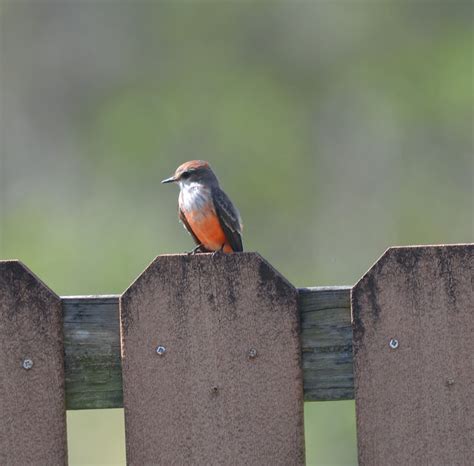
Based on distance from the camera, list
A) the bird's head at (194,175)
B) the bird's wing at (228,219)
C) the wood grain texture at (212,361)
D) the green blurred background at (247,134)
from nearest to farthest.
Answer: the wood grain texture at (212,361)
the bird's wing at (228,219)
the bird's head at (194,175)
the green blurred background at (247,134)

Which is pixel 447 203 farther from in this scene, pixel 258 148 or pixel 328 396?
pixel 328 396

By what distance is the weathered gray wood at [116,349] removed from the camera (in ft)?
12.5

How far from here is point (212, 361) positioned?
378cm

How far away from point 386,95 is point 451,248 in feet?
27.0

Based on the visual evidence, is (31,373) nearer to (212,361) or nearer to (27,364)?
(27,364)

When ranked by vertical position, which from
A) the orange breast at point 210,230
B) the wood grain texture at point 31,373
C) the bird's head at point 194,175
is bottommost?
the wood grain texture at point 31,373

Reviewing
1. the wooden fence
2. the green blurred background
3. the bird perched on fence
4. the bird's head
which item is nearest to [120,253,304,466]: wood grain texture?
A: the wooden fence

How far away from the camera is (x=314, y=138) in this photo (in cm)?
1184

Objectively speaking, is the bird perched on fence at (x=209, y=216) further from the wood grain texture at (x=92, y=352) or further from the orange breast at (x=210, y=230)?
the wood grain texture at (x=92, y=352)

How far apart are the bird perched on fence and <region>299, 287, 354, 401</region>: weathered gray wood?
113 inches

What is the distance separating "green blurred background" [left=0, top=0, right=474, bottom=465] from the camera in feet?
35.7

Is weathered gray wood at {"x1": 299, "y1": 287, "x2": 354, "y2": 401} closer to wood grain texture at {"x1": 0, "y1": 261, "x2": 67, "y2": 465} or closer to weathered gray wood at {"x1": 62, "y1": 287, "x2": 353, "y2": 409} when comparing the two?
weathered gray wood at {"x1": 62, "y1": 287, "x2": 353, "y2": 409}

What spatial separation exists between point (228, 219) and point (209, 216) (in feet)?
0.35

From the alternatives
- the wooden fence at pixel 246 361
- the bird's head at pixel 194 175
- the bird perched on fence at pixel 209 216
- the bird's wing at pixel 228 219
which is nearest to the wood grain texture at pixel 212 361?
the wooden fence at pixel 246 361
